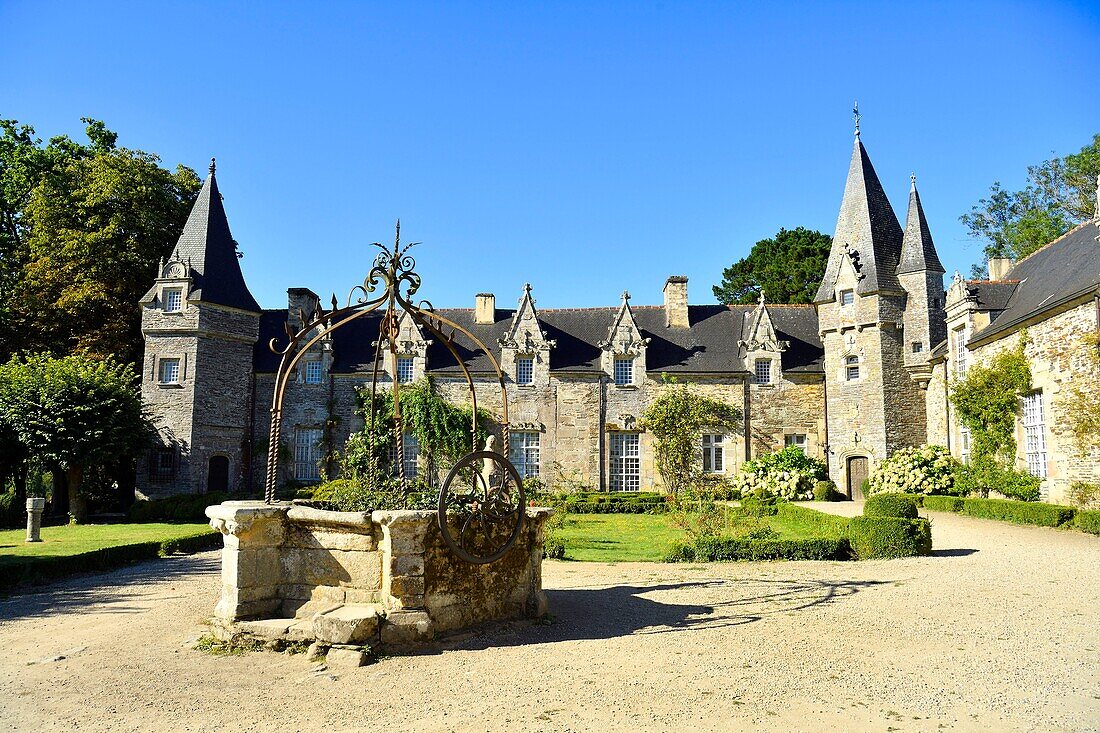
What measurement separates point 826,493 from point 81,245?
90.0 ft

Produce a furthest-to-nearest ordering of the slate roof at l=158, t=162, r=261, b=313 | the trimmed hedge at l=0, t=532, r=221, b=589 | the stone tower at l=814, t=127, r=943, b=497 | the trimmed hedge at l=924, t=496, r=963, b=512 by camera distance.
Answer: the slate roof at l=158, t=162, r=261, b=313 < the stone tower at l=814, t=127, r=943, b=497 < the trimmed hedge at l=924, t=496, r=963, b=512 < the trimmed hedge at l=0, t=532, r=221, b=589

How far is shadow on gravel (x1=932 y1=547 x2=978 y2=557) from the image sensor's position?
1300 centimetres

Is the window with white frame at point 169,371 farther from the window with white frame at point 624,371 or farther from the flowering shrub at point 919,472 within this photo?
the flowering shrub at point 919,472

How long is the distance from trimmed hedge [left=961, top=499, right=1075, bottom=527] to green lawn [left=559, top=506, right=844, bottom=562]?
4142mm

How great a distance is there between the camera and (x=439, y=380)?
95.6ft

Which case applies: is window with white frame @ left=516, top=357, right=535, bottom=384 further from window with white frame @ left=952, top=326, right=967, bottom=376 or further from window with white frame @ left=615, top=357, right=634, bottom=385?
window with white frame @ left=952, top=326, right=967, bottom=376

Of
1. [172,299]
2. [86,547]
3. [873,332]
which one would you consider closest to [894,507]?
[873,332]

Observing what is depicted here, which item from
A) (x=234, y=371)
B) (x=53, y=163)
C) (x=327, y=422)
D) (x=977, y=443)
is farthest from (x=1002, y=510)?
(x=53, y=163)

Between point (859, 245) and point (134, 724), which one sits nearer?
point (134, 724)

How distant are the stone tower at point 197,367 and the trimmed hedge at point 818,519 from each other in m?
18.9

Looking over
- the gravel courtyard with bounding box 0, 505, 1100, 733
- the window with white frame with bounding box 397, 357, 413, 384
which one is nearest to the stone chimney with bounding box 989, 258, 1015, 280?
the gravel courtyard with bounding box 0, 505, 1100, 733

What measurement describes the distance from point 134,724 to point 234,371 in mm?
23538

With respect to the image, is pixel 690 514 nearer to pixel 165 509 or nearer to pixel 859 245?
pixel 859 245

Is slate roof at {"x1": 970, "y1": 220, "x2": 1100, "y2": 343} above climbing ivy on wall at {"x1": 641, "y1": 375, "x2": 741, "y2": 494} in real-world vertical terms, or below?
above
